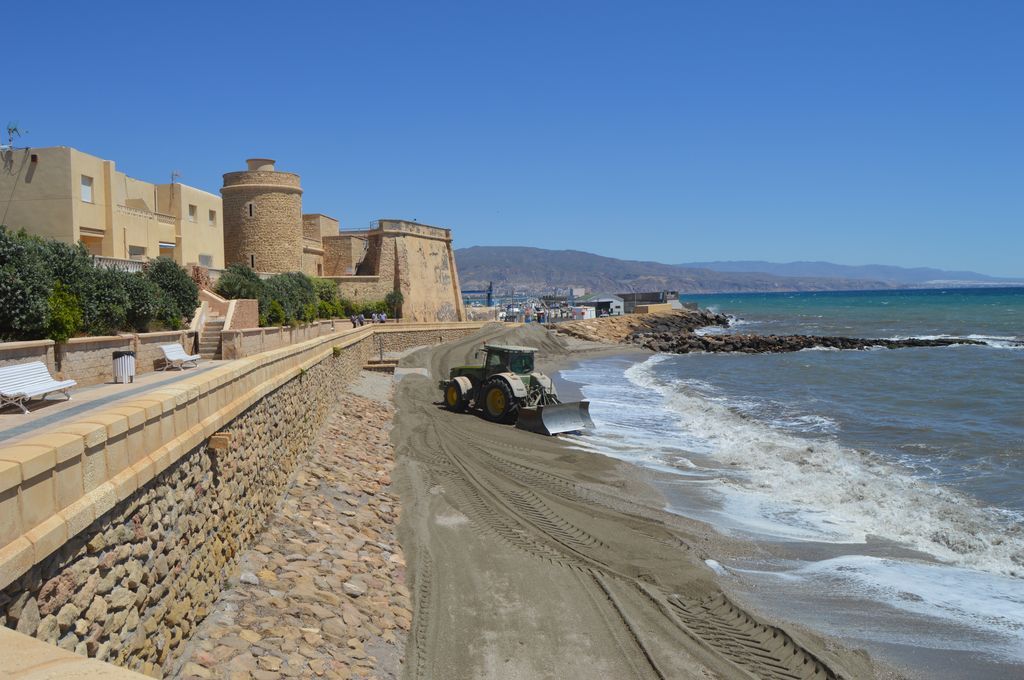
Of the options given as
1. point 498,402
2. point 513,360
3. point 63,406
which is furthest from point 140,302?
point 513,360

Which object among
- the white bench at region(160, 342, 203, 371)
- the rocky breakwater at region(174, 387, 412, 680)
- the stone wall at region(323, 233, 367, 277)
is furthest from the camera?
the stone wall at region(323, 233, 367, 277)

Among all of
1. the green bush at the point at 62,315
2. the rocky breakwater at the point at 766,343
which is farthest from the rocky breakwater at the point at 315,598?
the rocky breakwater at the point at 766,343

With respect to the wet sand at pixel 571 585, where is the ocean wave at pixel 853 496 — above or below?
below

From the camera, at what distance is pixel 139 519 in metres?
4.94

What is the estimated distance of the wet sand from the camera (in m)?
6.88

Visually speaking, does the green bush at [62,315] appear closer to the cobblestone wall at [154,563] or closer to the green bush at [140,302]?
the green bush at [140,302]

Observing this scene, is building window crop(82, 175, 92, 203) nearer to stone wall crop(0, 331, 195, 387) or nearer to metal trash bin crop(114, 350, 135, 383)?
stone wall crop(0, 331, 195, 387)

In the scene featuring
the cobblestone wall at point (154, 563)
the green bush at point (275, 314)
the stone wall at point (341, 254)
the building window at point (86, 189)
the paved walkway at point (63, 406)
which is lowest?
the cobblestone wall at point (154, 563)

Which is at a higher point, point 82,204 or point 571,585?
point 82,204

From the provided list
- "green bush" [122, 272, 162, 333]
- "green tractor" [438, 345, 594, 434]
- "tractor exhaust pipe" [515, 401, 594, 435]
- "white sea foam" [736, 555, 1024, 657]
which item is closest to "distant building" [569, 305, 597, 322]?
"green tractor" [438, 345, 594, 434]

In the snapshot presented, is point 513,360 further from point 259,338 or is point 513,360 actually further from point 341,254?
point 341,254

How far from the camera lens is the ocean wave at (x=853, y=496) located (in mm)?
10359

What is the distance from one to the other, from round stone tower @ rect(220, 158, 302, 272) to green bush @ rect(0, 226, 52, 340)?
73.3 ft

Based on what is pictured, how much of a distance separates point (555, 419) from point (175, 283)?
960 cm
